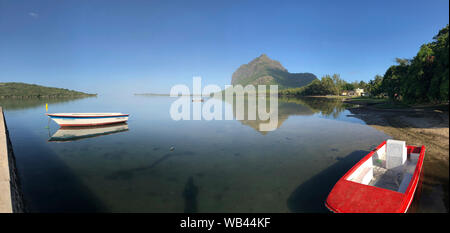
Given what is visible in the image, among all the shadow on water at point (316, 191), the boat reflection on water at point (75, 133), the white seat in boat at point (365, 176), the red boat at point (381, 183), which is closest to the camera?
the red boat at point (381, 183)

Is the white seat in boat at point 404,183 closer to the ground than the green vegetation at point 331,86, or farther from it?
closer to the ground

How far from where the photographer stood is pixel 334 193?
7.57m

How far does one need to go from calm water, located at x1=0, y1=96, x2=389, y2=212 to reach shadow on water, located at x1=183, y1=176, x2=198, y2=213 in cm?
5

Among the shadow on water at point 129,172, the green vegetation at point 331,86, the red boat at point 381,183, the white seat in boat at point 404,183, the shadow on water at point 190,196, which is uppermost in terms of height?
the green vegetation at point 331,86

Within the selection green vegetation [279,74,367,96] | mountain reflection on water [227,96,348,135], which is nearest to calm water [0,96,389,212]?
mountain reflection on water [227,96,348,135]

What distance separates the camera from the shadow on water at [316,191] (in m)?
8.82

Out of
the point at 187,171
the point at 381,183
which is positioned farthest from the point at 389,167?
the point at 187,171

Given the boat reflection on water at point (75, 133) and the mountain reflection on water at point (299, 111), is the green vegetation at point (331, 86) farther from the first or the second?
the boat reflection on water at point (75, 133)

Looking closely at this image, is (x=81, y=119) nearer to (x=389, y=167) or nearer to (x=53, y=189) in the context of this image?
(x=53, y=189)

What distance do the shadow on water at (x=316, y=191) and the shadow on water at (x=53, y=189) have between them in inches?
370

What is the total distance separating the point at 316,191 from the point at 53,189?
1510 cm

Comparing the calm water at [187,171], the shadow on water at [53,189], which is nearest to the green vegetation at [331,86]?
the calm water at [187,171]
